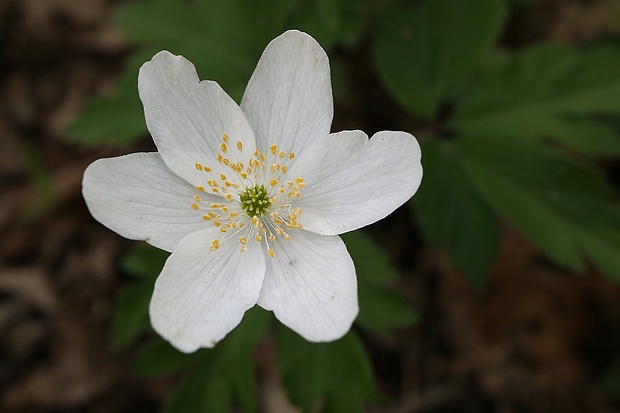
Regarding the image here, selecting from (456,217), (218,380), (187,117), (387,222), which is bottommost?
(387,222)

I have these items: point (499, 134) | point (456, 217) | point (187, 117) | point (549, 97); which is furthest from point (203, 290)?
point (549, 97)

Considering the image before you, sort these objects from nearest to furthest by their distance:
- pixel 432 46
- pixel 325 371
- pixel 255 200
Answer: pixel 255 200
pixel 325 371
pixel 432 46

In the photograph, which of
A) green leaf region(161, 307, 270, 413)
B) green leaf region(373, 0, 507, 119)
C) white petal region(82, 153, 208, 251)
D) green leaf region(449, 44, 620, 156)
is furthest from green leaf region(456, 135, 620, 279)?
white petal region(82, 153, 208, 251)

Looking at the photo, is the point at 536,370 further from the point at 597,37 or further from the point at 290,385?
the point at 597,37

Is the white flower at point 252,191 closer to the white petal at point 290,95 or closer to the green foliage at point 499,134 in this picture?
the white petal at point 290,95

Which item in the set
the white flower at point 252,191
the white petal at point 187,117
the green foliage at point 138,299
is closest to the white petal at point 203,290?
the white flower at point 252,191

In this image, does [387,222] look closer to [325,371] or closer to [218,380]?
[325,371]

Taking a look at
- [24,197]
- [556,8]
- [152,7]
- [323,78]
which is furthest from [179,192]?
[556,8]
